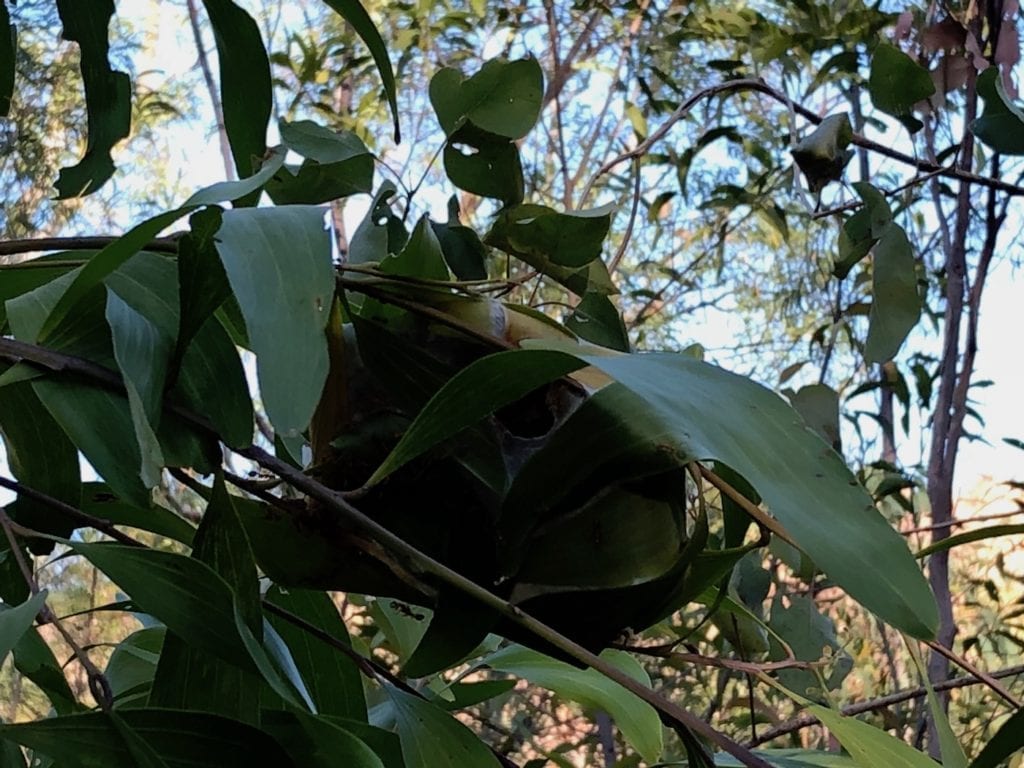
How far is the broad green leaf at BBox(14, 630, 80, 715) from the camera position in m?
0.30

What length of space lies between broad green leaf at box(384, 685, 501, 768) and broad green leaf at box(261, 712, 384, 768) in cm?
3

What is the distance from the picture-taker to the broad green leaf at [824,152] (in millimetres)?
398

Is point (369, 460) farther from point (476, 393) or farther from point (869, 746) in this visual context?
point (869, 746)

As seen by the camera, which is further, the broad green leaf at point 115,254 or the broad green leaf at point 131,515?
the broad green leaf at point 131,515

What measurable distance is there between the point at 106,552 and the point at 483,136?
198 millimetres

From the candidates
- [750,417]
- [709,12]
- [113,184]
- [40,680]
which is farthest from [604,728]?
[113,184]

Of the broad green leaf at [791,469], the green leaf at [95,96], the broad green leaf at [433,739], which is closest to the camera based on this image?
the broad green leaf at [791,469]

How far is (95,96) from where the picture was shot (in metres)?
0.38

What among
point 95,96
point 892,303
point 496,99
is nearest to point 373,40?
point 496,99

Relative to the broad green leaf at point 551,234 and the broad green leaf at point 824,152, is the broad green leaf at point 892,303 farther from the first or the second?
the broad green leaf at point 551,234

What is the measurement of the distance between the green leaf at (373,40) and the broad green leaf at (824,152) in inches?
7.6

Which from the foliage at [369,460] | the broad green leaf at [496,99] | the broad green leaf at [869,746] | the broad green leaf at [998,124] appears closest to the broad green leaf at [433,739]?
the foliage at [369,460]

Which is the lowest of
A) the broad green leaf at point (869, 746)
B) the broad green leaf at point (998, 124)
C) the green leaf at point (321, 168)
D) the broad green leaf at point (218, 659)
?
the broad green leaf at point (218, 659)

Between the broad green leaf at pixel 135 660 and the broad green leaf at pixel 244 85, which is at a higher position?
the broad green leaf at pixel 244 85
